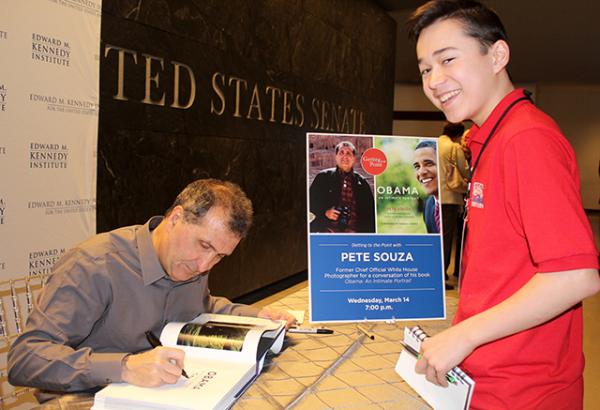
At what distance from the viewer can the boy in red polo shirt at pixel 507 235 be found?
0.84 m

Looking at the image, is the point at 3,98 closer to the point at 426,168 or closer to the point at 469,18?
the point at 426,168

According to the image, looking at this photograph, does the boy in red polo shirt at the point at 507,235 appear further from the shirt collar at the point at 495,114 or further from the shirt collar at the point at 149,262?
the shirt collar at the point at 149,262

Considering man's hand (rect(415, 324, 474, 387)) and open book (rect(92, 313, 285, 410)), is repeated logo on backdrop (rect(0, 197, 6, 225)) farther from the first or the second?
man's hand (rect(415, 324, 474, 387))

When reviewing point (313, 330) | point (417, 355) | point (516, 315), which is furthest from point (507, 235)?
point (313, 330)

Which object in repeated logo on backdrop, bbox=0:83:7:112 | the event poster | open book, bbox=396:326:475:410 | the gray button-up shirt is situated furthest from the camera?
repeated logo on backdrop, bbox=0:83:7:112

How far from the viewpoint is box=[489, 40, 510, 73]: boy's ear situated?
101 centimetres

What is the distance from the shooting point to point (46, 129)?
229 centimetres

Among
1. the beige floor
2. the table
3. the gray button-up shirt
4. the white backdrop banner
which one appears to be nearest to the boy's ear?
the table

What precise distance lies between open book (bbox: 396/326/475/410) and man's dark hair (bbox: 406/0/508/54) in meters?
0.59

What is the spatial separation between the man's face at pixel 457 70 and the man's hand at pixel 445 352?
1.41 ft

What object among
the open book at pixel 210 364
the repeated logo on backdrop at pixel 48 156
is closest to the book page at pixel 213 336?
the open book at pixel 210 364

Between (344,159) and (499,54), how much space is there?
81 cm

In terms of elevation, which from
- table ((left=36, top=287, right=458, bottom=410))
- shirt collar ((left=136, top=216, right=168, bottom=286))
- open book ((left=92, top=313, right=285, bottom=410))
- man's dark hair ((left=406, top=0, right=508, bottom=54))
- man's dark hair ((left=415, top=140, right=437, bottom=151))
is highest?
man's dark hair ((left=406, top=0, right=508, bottom=54))

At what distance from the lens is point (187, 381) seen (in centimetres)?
110
